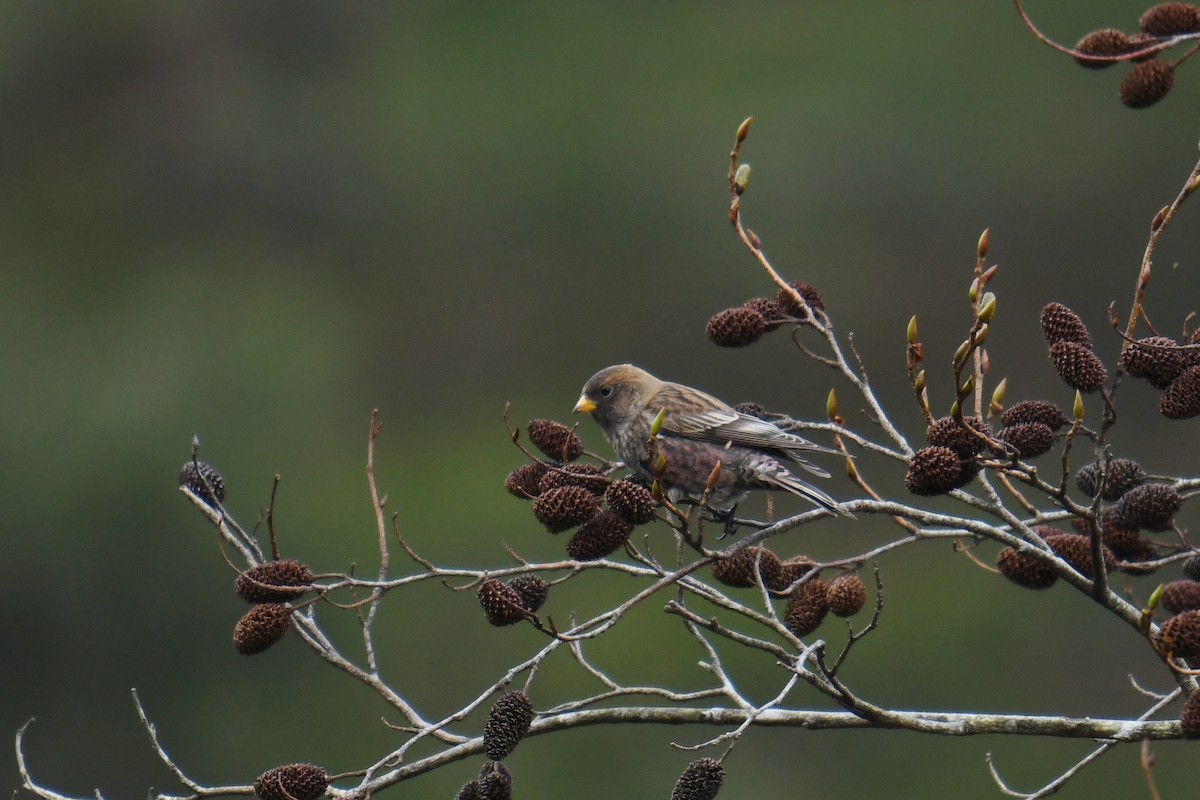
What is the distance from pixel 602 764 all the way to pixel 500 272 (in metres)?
10.4

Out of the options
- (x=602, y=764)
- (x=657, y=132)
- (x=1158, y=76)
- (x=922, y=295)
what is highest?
(x=1158, y=76)

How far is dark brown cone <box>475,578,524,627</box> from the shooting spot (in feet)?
10.7

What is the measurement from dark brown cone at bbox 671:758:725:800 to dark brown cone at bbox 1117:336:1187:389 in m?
1.16

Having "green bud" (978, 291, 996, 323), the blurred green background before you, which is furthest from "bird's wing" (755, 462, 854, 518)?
the blurred green background

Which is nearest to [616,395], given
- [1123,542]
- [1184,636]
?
[1123,542]

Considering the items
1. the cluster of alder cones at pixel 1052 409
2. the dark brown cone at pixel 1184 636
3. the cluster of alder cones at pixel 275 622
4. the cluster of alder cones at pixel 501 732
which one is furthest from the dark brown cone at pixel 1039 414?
the cluster of alder cones at pixel 275 622

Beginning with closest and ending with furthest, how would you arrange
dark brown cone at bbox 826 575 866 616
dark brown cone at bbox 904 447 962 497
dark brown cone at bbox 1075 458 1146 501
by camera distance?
dark brown cone at bbox 904 447 962 497, dark brown cone at bbox 826 575 866 616, dark brown cone at bbox 1075 458 1146 501

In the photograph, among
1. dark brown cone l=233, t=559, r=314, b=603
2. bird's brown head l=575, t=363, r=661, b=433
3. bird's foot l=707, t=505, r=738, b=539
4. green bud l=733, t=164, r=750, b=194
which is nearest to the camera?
dark brown cone l=233, t=559, r=314, b=603

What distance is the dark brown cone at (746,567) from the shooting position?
372cm

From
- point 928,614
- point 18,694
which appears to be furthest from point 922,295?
point 18,694

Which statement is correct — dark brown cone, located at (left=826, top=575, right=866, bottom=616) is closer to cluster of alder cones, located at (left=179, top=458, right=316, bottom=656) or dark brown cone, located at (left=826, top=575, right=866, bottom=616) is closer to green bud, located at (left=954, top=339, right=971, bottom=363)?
green bud, located at (left=954, top=339, right=971, bottom=363)

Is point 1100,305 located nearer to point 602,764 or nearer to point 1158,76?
point 602,764

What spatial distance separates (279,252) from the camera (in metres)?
28.5

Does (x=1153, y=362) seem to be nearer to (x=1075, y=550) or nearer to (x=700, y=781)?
(x=1075, y=550)
